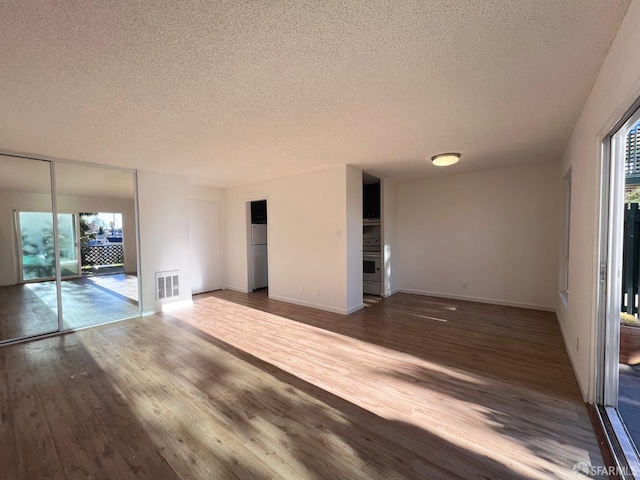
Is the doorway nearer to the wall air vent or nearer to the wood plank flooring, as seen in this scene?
the wall air vent

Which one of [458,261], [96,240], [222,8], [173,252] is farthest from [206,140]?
[96,240]

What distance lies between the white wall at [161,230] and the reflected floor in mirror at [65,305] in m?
0.70

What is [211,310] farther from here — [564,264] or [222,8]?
[564,264]

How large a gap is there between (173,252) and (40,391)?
288cm

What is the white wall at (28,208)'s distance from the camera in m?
5.07

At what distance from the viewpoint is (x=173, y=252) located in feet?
16.3

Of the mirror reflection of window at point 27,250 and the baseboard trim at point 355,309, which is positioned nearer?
the mirror reflection of window at point 27,250

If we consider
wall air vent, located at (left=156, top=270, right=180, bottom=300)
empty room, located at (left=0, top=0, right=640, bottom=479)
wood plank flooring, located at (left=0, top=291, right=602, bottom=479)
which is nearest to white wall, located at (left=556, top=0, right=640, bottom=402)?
empty room, located at (left=0, top=0, right=640, bottom=479)

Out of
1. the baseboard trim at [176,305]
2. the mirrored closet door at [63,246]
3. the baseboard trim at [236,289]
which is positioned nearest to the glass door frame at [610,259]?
the baseboard trim at [176,305]

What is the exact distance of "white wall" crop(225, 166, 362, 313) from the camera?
4461mm

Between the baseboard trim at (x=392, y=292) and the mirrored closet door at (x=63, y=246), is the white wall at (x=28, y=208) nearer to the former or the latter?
the mirrored closet door at (x=63, y=246)

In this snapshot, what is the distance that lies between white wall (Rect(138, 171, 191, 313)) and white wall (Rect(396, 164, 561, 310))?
4500 millimetres

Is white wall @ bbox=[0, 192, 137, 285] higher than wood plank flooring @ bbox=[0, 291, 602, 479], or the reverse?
white wall @ bbox=[0, 192, 137, 285]

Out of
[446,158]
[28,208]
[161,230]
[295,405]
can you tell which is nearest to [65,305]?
[28,208]
